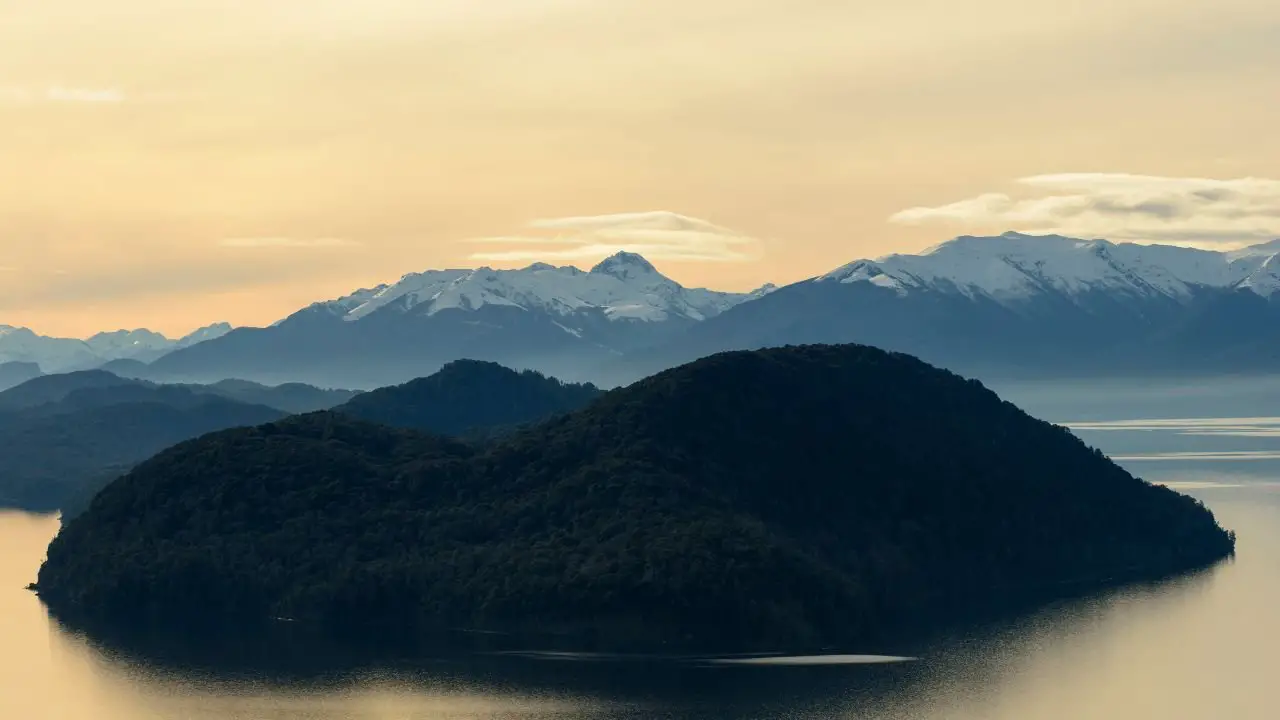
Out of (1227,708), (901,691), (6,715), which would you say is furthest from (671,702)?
(6,715)

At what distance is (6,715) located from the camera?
645ft

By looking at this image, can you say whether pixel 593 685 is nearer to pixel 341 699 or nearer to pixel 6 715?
pixel 341 699

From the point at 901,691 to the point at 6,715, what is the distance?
9266cm

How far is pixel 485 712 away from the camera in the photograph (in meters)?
189

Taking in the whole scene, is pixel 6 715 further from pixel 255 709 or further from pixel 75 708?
pixel 255 709

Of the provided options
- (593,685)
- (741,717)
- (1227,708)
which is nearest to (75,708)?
(593,685)

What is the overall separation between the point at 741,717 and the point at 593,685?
20.8 metres

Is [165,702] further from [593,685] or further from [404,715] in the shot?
[593,685]

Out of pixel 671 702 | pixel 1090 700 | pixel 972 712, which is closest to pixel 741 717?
pixel 671 702

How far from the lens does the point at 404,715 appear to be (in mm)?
190875

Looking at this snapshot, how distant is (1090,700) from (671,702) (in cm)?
4420

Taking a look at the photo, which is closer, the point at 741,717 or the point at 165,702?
the point at 741,717

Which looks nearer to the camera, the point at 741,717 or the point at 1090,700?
the point at 741,717

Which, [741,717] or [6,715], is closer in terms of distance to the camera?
[741,717]
